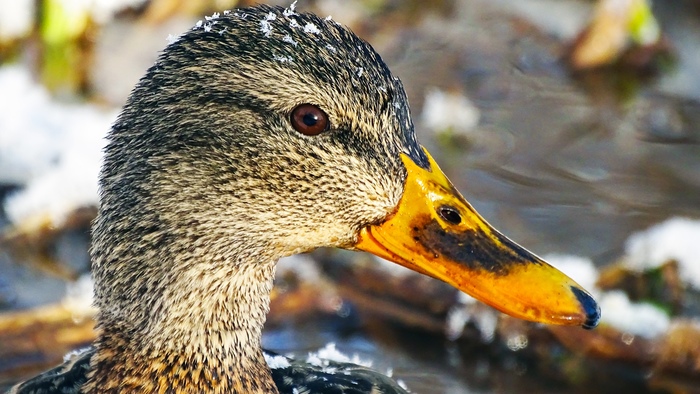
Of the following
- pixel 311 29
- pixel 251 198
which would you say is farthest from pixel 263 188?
pixel 311 29

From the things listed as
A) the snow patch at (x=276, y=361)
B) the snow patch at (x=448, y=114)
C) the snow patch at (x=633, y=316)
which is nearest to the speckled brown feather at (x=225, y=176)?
the snow patch at (x=276, y=361)

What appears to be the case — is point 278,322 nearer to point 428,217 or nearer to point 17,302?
point 17,302

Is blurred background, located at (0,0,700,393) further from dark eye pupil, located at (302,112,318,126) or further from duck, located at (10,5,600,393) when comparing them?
dark eye pupil, located at (302,112,318,126)

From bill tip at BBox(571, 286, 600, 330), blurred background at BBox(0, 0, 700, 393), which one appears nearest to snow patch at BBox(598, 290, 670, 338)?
blurred background at BBox(0, 0, 700, 393)

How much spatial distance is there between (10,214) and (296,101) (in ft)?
9.56

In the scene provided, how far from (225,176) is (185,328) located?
497 mm

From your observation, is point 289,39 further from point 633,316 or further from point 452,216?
point 633,316

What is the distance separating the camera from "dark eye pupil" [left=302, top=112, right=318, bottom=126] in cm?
303

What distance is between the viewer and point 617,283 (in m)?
4.87

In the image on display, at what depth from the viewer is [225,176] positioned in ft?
10.0

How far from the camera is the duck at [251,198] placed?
9.95 feet

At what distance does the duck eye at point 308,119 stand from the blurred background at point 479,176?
6.18 ft

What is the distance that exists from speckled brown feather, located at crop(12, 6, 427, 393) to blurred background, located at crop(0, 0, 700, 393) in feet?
4.98

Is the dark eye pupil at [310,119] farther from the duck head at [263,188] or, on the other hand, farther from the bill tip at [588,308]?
the bill tip at [588,308]
